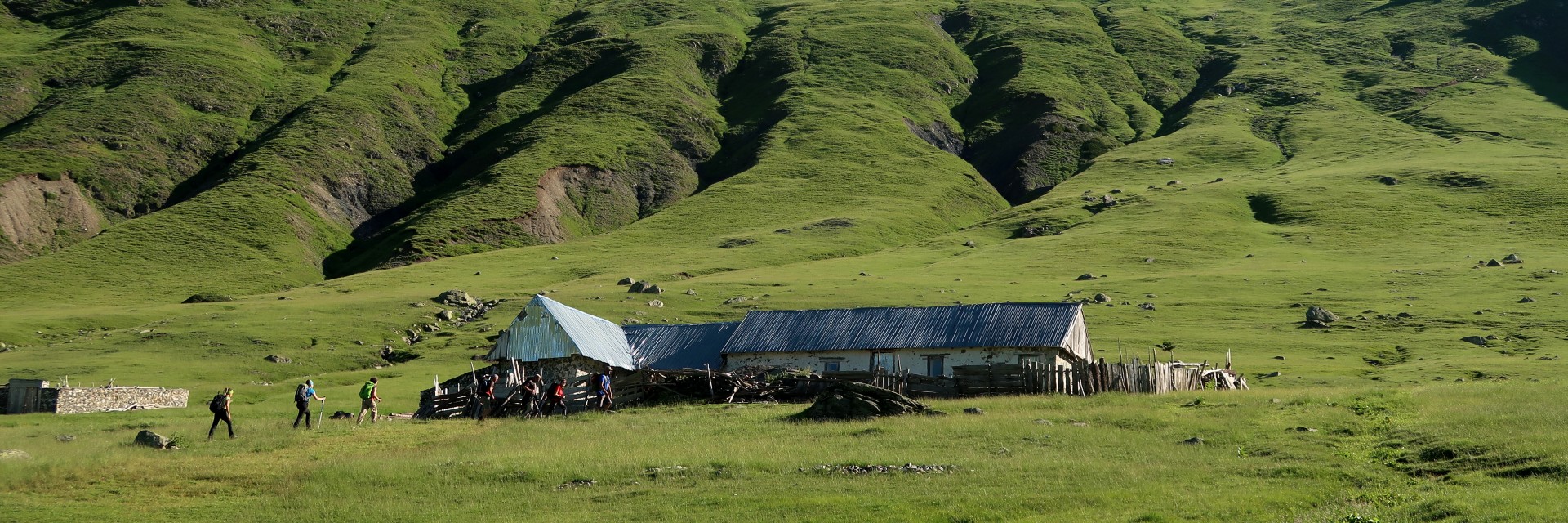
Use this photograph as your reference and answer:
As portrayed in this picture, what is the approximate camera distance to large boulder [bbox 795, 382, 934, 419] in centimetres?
3612

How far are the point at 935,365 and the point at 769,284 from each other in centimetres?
4038

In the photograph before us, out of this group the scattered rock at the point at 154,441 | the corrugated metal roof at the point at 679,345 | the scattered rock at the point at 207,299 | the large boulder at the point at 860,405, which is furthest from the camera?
the scattered rock at the point at 207,299

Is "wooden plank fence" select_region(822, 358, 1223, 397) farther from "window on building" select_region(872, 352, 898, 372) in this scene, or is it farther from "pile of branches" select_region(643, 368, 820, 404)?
"window on building" select_region(872, 352, 898, 372)

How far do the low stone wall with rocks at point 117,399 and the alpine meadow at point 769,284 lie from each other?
74 cm

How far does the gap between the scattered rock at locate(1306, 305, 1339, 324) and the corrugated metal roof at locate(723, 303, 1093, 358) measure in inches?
715

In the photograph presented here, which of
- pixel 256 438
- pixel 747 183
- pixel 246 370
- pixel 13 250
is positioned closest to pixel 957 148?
pixel 747 183

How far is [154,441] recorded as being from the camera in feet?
109

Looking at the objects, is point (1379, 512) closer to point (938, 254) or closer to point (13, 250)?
point (938, 254)

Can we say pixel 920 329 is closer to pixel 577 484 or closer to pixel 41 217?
pixel 577 484

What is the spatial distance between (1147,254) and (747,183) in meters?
68.7

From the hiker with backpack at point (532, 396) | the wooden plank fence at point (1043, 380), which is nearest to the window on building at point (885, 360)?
the wooden plank fence at point (1043, 380)

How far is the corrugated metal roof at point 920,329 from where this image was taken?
5256 cm

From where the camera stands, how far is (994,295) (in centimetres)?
8300

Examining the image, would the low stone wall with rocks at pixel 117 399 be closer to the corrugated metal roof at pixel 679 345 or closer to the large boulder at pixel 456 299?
the corrugated metal roof at pixel 679 345
